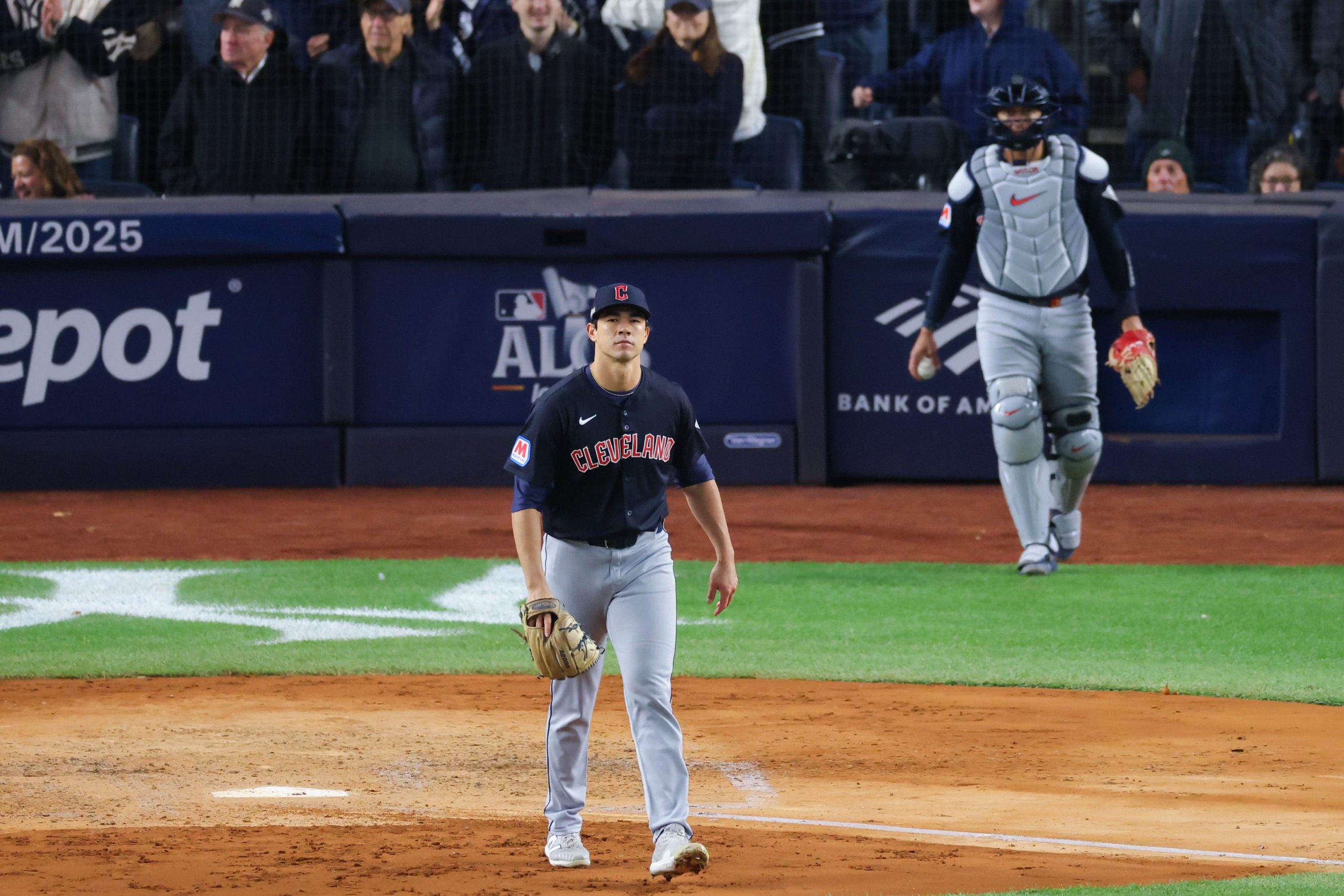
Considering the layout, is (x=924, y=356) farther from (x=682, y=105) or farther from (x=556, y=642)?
(x=556, y=642)

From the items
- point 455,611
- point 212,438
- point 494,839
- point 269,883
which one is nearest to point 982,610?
point 455,611

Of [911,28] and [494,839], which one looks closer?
[494,839]

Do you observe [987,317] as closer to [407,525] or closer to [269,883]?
[407,525]

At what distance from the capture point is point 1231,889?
14.5ft

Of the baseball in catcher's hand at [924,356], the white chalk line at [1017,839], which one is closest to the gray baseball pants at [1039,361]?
the baseball in catcher's hand at [924,356]

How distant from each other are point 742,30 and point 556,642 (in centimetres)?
955

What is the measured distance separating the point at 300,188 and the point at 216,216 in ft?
2.32

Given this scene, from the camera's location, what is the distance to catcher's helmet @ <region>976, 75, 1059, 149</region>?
32.0ft

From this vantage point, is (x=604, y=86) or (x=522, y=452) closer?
(x=522, y=452)

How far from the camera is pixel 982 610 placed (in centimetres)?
945

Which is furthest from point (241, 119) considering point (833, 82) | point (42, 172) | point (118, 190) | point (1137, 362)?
point (1137, 362)

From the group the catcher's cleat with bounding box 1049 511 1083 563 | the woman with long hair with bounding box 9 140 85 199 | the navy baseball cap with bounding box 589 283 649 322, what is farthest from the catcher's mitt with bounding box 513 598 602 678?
the woman with long hair with bounding box 9 140 85 199

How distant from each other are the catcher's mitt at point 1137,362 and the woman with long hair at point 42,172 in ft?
25.0

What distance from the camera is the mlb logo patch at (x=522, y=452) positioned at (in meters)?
5.01
